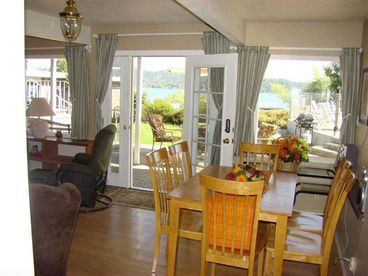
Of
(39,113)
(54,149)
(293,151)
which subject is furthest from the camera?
(54,149)

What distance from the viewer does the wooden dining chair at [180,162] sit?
134 inches

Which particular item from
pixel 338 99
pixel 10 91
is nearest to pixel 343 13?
pixel 338 99

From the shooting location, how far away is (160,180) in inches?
120

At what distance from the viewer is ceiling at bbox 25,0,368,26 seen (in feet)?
11.8

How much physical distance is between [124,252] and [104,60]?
3.05m

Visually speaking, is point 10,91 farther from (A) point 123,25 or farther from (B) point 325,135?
(A) point 123,25

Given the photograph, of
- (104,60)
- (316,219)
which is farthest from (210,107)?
(316,219)

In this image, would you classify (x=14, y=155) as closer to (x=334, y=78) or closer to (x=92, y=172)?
(x=92, y=172)

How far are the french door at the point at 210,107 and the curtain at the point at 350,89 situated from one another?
1.31 meters

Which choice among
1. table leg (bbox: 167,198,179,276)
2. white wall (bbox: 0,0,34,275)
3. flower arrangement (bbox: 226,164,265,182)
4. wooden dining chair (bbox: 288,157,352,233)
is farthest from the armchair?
white wall (bbox: 0,0,34,275)

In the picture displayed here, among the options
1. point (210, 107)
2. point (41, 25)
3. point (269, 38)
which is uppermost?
point (41, 25)

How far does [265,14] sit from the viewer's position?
13.7 feet

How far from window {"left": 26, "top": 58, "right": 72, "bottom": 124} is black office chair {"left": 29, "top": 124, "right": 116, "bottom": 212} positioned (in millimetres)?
2195

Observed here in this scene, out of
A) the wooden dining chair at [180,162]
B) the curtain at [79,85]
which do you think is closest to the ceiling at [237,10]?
the curtain at [79,85]
